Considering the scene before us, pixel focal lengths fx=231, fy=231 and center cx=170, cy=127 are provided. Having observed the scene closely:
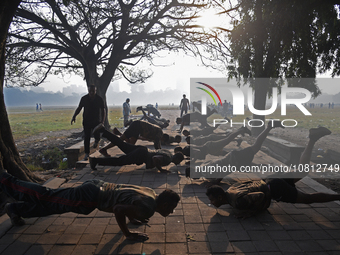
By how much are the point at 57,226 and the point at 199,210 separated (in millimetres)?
2103

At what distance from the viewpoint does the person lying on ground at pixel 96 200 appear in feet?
8.84

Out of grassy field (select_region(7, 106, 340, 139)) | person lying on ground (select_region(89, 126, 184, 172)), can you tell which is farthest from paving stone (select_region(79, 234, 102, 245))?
grassy field (select_region(7, 106, 340, 139))

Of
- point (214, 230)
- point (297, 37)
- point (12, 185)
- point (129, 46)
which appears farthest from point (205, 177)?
point (129, 46)

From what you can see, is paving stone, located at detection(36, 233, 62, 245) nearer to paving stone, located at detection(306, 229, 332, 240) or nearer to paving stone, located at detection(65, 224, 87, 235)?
paving stone, located at detection(65, 224, 87, 235)

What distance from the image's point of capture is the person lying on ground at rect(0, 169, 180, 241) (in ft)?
8.84

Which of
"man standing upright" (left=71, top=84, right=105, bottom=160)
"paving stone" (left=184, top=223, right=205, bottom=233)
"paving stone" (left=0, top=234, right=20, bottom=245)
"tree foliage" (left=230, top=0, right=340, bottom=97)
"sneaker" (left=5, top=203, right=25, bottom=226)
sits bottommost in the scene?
"paving stone" (left=184, top=223, right=205, bottom=233)

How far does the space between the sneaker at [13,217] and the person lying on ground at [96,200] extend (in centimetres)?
7

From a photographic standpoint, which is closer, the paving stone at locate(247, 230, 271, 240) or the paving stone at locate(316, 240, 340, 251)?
the paving stone at locate(316, 240, 340, 251)

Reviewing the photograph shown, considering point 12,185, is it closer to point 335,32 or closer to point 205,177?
point 205,177

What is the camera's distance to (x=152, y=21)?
1141 cm

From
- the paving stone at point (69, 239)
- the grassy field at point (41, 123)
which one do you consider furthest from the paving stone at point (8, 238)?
the grassy field at point (41, 123)

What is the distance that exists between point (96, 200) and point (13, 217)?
50.2 inches

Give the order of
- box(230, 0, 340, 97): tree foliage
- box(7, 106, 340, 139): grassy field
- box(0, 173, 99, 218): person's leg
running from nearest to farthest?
box(0, 173, 99, 218): person's leg < box(230, 0, 340, 97): tree foliage < box(7, 106, 340, 139): grassy field

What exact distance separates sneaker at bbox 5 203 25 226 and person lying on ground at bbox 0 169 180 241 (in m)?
0.07
